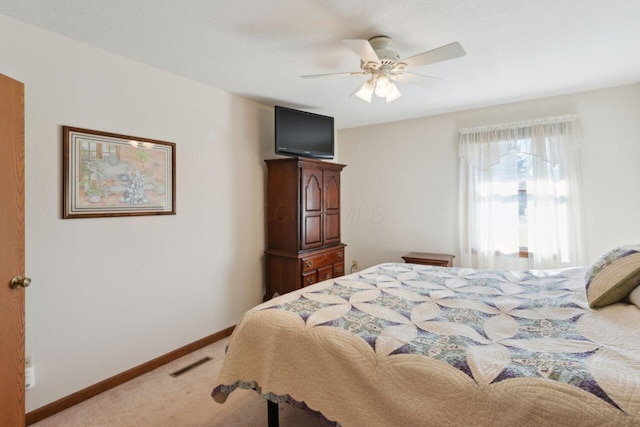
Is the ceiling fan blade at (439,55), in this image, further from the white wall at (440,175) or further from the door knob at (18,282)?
the door knob at (18,282)

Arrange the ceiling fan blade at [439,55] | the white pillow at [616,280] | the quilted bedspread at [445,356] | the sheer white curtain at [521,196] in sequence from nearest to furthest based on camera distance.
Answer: the quilted bedspread at [445,356]
the white pillow at [616,280]
the ceiling fan blade at [439,55]
the sheer white curtain at [521,196]

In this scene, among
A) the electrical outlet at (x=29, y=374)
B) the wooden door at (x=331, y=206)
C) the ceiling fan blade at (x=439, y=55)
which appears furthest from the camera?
the wooden door at (x=331, y=206)

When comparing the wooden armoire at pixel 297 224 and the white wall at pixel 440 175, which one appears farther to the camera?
the wooden armoire at pixel 297 224

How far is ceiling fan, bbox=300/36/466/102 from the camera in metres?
1.87

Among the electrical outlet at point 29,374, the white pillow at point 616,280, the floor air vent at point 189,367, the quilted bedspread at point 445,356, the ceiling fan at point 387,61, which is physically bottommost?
the floor air vent at point 189,367

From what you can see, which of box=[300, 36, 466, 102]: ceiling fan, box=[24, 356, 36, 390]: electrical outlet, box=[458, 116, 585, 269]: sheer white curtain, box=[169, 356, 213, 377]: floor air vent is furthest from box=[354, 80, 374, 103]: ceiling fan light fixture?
box=[24, 356, 36, 390]: electrical outlet

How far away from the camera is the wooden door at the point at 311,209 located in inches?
139

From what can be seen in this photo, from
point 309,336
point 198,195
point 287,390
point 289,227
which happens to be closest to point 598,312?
point 309,336

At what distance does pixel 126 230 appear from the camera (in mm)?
2500

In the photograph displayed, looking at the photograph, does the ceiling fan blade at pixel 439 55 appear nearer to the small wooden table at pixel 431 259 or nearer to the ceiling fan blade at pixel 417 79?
Result: the ceiling fan blade at pixel 417 79

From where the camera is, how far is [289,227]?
3.56 metres

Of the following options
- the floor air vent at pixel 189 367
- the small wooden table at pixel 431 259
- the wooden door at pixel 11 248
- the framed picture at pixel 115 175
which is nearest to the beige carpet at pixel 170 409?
the floor air vent at pixel 189 367

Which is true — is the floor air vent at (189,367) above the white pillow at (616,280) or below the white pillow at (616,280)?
below

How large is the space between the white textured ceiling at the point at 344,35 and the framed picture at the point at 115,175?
672 millimetres
